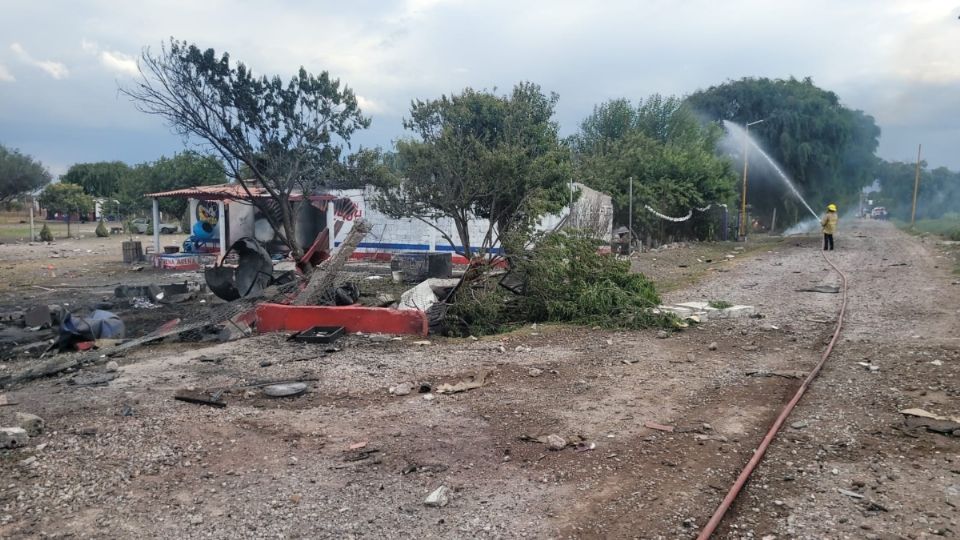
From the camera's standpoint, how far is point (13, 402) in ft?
18.9

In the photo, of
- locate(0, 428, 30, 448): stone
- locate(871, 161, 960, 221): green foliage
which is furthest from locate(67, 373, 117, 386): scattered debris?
locate(871, 161, 960, 221): green foliage

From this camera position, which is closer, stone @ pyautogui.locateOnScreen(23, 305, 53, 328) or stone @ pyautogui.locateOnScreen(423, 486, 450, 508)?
stone @ pyautogui.locateOnScreen(423, 486, 450, 508)

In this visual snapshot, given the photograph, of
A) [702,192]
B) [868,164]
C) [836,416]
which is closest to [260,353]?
[836,416]

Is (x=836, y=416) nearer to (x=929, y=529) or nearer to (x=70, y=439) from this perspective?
(x=929, y=529)

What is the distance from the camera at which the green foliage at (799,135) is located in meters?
36.9

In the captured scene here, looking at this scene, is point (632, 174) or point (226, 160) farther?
point (632, 174)

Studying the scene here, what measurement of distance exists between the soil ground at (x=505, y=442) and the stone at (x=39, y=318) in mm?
1881

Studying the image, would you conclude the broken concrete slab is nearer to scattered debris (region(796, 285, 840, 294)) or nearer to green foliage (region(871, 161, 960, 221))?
scattered debris (region(796, 285, 840, 294))

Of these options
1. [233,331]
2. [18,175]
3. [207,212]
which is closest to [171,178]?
[18,175]

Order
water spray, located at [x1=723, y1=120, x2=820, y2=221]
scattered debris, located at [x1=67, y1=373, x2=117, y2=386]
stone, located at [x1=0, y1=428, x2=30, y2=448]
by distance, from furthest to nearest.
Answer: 1. water spray, located at [x1=723, y1=120, x2=820, y2=221]
2. scattered debris, located at [x1=67, y1=373, x2=117, y2=386]
3. stone, located at [x1=0, y1=428, x2=30, y2=448]

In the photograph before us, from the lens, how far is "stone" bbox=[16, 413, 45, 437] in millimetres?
4879

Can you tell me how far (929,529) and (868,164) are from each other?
45.6m

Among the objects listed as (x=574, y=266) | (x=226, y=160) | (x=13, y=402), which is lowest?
(x=13, y=402)

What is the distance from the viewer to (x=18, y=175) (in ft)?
133
